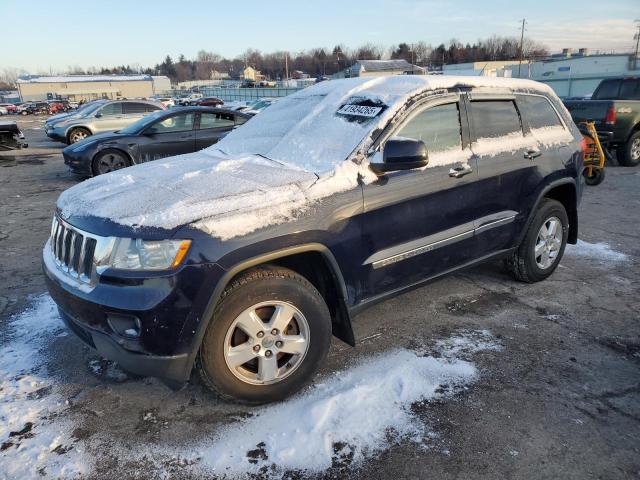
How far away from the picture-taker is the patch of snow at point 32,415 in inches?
95.5

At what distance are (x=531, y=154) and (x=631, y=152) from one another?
8.89 metres

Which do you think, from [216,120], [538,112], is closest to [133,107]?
[216,120]

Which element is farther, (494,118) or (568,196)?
(568,196)

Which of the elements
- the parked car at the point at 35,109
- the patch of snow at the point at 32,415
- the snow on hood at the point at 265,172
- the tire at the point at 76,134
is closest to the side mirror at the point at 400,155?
the snow on hood at the point at 265,172

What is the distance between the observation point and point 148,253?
2434 millimetres

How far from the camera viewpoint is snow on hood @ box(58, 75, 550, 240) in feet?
8.39

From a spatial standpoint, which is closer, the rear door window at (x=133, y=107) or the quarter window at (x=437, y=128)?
the quarter window at (x=437, y=128)

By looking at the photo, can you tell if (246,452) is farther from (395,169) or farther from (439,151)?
(439,151)

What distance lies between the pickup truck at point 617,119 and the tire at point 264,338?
9828 mm

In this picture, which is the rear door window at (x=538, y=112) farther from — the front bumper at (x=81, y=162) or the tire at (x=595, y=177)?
the front bumper at (x=81, y=162)

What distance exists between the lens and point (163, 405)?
115 inches

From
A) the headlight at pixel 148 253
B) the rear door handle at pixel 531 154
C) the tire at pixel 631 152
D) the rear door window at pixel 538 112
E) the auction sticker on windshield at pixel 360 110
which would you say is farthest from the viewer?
the tire at pixel 631 152

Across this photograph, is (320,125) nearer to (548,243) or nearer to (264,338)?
(264,338)

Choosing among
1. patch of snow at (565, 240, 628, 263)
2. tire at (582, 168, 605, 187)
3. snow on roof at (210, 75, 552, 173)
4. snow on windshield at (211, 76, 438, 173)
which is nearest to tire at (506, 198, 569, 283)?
patch of snow at (565, 240, 628, 263)
